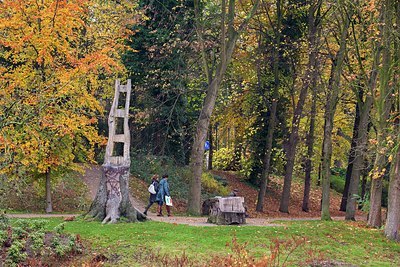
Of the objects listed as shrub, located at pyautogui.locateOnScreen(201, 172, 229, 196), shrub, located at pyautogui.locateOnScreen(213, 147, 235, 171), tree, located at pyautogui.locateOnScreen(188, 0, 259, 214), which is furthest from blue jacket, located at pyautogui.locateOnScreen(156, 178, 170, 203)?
shrub, located at pyautogui.locateOnScreen(213, 147, 235, 171)

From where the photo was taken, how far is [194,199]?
22172 millimetres

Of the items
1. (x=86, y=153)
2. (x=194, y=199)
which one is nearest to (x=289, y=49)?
(x=194, y=199)

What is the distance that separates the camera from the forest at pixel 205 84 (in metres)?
18.6

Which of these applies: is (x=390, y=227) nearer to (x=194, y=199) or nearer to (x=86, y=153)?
(x=194, y=199)

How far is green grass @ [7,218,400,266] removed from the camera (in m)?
13.2

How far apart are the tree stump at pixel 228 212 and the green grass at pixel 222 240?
213 cm

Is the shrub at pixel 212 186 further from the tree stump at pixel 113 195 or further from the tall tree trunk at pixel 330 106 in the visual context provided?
the tree stump at pixel 113 195

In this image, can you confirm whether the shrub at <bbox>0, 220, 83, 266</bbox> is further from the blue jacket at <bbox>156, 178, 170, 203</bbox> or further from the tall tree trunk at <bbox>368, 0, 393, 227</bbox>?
the tall tree trunk at <bbox>368, 0, 393, 227</bbox>

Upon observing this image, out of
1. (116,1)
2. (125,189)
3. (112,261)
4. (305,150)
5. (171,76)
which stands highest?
(116,1)

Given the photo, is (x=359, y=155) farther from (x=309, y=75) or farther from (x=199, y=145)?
(x=199, y=145)

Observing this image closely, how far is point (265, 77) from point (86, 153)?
1068cm

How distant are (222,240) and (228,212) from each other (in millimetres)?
4518

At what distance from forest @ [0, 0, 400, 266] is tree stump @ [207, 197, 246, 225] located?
3.13m

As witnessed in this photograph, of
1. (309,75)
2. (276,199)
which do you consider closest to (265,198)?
(276,199)
